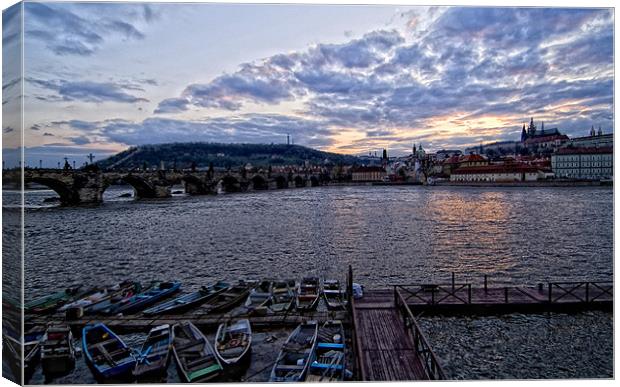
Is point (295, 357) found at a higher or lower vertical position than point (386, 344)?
lower

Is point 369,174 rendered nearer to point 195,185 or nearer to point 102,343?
point 195,185

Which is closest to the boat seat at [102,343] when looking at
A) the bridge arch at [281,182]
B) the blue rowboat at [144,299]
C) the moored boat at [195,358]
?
the moored boat at [195,358]

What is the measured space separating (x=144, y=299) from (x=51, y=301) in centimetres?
202

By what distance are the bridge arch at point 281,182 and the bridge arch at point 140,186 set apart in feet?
68.5

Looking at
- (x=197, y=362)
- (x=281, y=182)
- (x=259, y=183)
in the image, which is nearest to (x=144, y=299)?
(x=197, y=362)

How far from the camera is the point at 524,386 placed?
170 inches

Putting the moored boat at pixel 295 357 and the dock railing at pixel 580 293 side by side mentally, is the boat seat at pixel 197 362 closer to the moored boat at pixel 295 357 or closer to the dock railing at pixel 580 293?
the moored boat at pixel 295 357

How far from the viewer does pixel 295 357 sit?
5766mm

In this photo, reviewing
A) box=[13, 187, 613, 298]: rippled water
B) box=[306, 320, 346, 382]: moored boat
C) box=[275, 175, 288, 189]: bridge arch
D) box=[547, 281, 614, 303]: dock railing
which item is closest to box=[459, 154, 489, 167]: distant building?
box=[275, 175, 288, 189]: bridge arch

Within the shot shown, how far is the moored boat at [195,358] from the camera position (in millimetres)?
5309

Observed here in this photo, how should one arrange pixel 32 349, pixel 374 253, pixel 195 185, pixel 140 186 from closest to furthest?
pixel 32 349, pixel 374 253, pixel 140 186, pixel 195 185

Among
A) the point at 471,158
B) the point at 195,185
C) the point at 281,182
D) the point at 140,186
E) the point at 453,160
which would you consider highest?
the point at 453,160

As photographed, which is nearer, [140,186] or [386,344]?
[386,344]

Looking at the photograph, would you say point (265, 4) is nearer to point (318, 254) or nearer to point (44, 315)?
point (44, 315)
